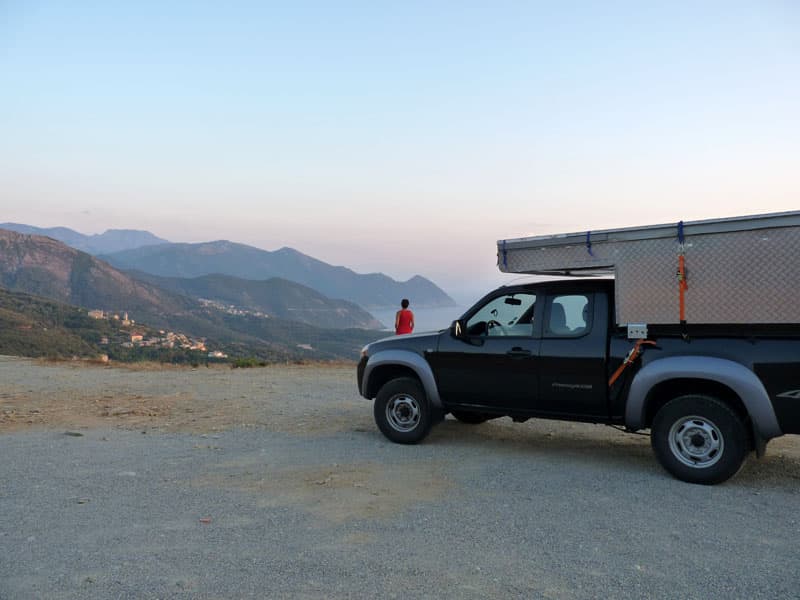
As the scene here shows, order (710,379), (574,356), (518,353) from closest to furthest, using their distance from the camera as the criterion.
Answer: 1. (710,379)
2. (574,356)
3. (518,353)

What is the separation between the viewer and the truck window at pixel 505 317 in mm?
7418

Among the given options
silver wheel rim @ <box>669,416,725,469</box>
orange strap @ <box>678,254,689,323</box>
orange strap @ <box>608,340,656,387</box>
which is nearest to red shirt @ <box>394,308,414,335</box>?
orange strap @ <box>608,340,656,387</box>

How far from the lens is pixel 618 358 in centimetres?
663

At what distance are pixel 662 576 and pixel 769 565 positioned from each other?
79 centimetres

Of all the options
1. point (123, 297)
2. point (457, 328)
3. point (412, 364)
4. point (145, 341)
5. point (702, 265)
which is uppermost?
point (123, 297)

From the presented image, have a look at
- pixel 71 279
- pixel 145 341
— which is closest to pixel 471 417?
pixel 145 341

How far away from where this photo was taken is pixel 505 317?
7.60 m

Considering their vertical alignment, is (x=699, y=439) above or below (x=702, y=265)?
below

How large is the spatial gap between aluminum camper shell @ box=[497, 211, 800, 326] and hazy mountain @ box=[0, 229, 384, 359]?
95088 millimetres

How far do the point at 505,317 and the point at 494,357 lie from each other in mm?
507

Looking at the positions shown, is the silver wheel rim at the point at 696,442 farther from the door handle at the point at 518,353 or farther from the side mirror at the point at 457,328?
the side mirror at the point at 457,328

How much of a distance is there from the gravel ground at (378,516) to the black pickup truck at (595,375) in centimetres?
43

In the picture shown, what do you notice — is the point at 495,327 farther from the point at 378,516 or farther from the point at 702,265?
the point at 378,516

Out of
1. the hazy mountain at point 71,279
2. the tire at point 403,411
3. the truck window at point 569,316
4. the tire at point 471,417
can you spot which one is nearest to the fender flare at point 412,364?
the tire at point 403,411
